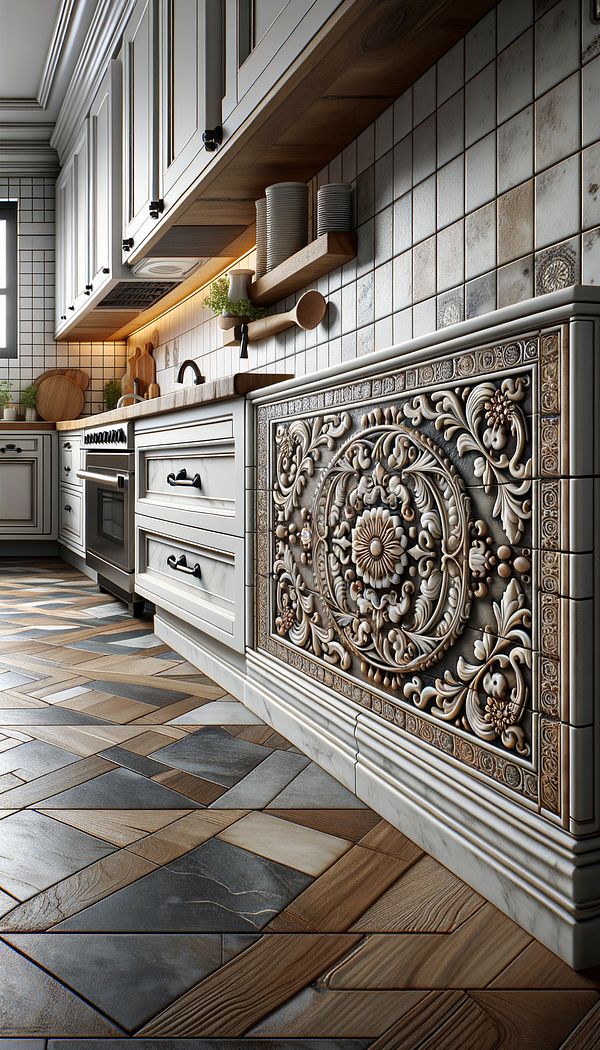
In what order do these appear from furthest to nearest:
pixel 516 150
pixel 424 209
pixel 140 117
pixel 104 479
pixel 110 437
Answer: pixel 104 479 → pixel 110 437 → pixel 140 117 → pixel 424 209 → pixel 516 150

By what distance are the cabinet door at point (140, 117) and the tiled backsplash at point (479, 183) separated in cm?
119

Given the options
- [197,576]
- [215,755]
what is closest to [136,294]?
[197,576]

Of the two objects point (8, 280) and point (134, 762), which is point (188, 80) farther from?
point (8, 280)

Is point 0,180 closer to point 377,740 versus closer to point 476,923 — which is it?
point 377,740

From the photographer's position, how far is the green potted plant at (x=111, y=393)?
5.54 m

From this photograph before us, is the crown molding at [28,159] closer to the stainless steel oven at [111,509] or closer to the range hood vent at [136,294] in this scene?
the range hood vent at [136,294]

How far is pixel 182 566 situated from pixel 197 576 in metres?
0.16

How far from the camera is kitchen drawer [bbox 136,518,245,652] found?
80.5 inches

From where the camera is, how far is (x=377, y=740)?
4.46ft

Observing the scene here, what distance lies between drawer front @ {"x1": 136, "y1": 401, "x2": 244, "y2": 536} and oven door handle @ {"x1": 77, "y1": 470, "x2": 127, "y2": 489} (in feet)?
0.83

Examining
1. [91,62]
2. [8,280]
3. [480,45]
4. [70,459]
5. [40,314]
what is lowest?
[70,459]

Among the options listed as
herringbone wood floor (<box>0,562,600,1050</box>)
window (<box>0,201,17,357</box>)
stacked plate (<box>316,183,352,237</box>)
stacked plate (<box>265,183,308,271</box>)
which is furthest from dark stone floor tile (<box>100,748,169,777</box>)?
window (<box>0,201,17,357</box>)

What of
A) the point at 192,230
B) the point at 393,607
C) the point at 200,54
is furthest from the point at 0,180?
the point at 393,607

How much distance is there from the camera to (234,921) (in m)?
1.03
